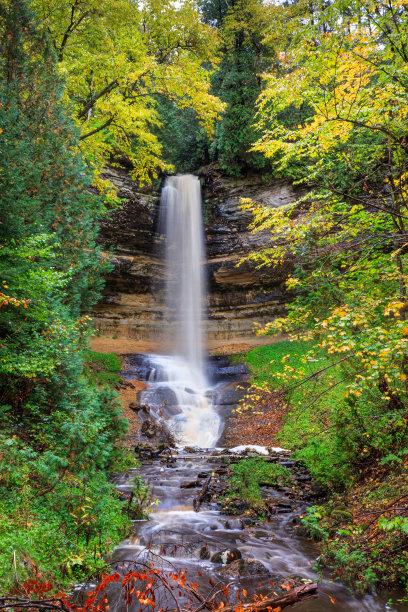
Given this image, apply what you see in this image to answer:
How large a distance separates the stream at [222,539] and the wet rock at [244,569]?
1 centimetres

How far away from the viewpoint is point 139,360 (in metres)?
18.9

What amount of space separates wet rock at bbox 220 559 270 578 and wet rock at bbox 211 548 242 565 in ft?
0.46

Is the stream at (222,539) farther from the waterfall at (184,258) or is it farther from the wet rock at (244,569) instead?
the waterfall at (184,258)

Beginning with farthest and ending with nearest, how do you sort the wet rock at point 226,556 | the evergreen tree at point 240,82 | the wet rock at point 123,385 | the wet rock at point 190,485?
1. the evergreen tree at point 240,82
2. the wet rock at point 123,385
3. the wet rock at point 190,485
4. the wet rock at point 226,556

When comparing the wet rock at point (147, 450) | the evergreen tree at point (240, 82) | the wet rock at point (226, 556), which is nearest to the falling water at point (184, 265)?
the evergreen tree at point (240, 82)

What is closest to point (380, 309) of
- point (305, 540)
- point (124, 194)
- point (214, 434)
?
point (305, 540)

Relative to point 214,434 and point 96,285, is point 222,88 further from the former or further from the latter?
point 214,434

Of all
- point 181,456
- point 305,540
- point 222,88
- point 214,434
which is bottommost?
point 214,434

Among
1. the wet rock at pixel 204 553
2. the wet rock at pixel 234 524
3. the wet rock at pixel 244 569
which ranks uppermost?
the wet rock at pixel 244 569

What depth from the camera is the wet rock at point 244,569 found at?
3.78 meters

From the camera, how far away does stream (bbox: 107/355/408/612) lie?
140 inches

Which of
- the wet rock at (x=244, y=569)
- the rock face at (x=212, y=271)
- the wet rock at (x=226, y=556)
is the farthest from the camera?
the rock face at (x=212, y=271)

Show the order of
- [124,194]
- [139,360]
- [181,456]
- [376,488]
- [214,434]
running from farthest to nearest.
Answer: [124,194], [139,360], [214,434], [181,456], [376,488]

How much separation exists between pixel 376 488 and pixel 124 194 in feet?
63.6
